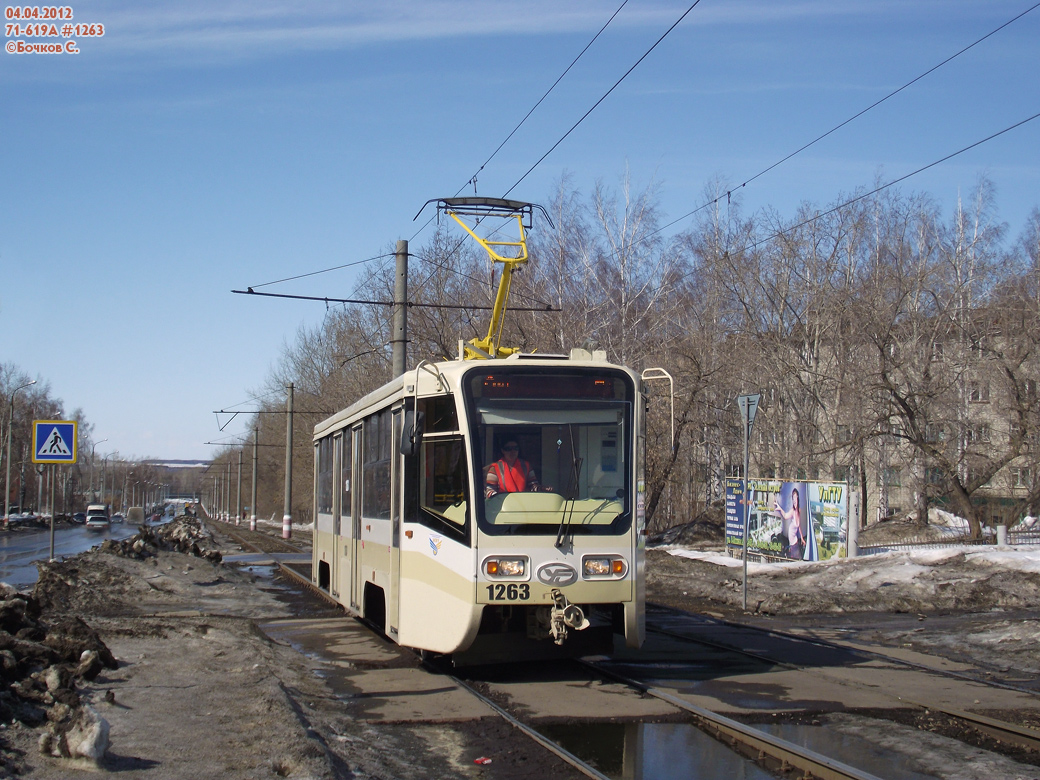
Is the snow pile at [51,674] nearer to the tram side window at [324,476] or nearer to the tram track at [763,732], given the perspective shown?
the tram track at [763,732]

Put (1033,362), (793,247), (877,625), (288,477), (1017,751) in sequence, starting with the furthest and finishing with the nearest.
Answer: (288,477) < (793,247) < (1033,362) < (877,625) < (1017,751)

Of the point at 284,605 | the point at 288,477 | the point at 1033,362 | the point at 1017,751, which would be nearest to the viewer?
the point at 1017,751

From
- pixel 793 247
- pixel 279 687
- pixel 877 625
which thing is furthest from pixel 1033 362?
pixel 279 687

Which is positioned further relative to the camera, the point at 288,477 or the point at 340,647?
the point at 288,477

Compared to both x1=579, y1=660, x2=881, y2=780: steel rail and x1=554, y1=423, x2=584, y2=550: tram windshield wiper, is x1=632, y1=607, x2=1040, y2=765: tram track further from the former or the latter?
x1=554, y1=423, x2=584, y2=550: tram windshield wiper

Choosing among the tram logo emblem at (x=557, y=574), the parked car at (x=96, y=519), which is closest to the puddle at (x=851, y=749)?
the tram logo emblem at (x=557, y=574)

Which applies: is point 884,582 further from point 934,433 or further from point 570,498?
point 934,433

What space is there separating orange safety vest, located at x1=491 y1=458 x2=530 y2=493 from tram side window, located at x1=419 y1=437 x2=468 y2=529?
302 mm

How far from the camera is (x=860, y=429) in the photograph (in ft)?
94.6

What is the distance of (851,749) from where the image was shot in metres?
6.70

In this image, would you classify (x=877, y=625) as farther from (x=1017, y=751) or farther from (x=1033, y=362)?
(x=1033, y=362)

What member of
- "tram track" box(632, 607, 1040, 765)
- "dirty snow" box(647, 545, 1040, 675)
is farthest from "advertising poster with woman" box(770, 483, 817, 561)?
"tram track" box(632, 607, 1040, 765)

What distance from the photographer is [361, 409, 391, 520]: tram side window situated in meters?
10.7

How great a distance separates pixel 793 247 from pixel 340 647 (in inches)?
1181
